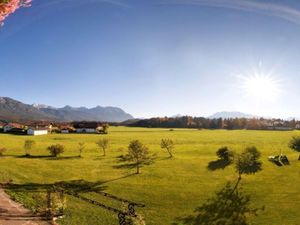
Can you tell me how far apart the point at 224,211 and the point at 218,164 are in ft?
103

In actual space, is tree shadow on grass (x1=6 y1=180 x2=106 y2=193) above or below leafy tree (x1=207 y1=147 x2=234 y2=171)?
below

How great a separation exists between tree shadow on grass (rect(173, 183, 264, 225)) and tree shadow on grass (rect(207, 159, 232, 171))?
1799 cm

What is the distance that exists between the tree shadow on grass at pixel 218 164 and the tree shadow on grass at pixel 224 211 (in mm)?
17993

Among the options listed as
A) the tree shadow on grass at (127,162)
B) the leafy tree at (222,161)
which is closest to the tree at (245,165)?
the leafy tree at (222,161)

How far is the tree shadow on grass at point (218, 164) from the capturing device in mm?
68688

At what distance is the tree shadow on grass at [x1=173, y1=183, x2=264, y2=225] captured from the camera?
3819 centimetres

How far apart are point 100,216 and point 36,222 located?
9.95 meters

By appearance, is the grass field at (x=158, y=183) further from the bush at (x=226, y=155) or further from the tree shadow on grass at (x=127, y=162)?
the bush at (x=226, y=155)

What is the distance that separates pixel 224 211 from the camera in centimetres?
4178

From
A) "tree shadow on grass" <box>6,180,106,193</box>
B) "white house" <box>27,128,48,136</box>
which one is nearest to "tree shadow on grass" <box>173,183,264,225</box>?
"tree shadow on grass" <box>6,180,106,193</box>

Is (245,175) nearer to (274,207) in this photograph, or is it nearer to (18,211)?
(274,207)

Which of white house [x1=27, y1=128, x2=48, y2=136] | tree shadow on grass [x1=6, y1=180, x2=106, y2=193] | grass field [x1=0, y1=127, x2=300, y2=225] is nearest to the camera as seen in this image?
grass field [x1=0, y1=127, x2=300, y2=225]

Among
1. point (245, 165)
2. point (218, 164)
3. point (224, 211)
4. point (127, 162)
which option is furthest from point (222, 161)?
point (224, 211)

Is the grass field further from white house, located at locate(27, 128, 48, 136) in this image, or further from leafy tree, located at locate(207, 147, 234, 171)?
white house, located at locate(27, 128, 48, 136)
